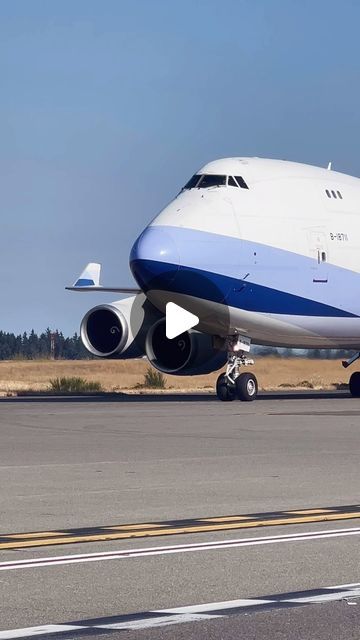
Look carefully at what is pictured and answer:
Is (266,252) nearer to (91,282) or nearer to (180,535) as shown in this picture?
(91,282)

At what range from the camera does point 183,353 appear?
37531mm

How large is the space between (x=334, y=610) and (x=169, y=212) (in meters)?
26.3

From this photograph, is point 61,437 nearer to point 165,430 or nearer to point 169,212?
point 165,430

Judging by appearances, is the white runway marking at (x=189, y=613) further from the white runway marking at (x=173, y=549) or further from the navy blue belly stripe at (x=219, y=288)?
the navy blue belly stripe at (x=219, y=288)

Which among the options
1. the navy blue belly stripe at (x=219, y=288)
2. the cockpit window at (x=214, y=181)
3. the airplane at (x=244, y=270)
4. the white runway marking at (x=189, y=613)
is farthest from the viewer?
the cockpit window at (x=214, y=181)

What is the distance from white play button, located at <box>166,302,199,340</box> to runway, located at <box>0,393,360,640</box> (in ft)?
39.8

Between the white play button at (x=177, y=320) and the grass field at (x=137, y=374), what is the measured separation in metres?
8.62

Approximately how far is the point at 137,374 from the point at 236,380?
2346 cm

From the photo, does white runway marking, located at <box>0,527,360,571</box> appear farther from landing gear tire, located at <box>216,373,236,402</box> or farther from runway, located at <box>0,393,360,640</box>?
landing gear tire, located at <box>216,373,236,402</box>

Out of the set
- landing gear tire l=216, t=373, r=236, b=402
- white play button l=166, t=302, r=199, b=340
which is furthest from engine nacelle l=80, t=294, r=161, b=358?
landing gear tire l=216, t=373, r=236, b=402

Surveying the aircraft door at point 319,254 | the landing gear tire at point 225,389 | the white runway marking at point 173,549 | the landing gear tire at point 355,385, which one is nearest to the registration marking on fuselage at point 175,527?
the white runway marking at point 173,549

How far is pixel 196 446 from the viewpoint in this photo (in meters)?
19.5

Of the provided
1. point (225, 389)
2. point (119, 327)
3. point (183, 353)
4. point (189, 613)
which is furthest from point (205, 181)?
point (189, 613)

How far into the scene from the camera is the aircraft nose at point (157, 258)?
32312 millimetres
